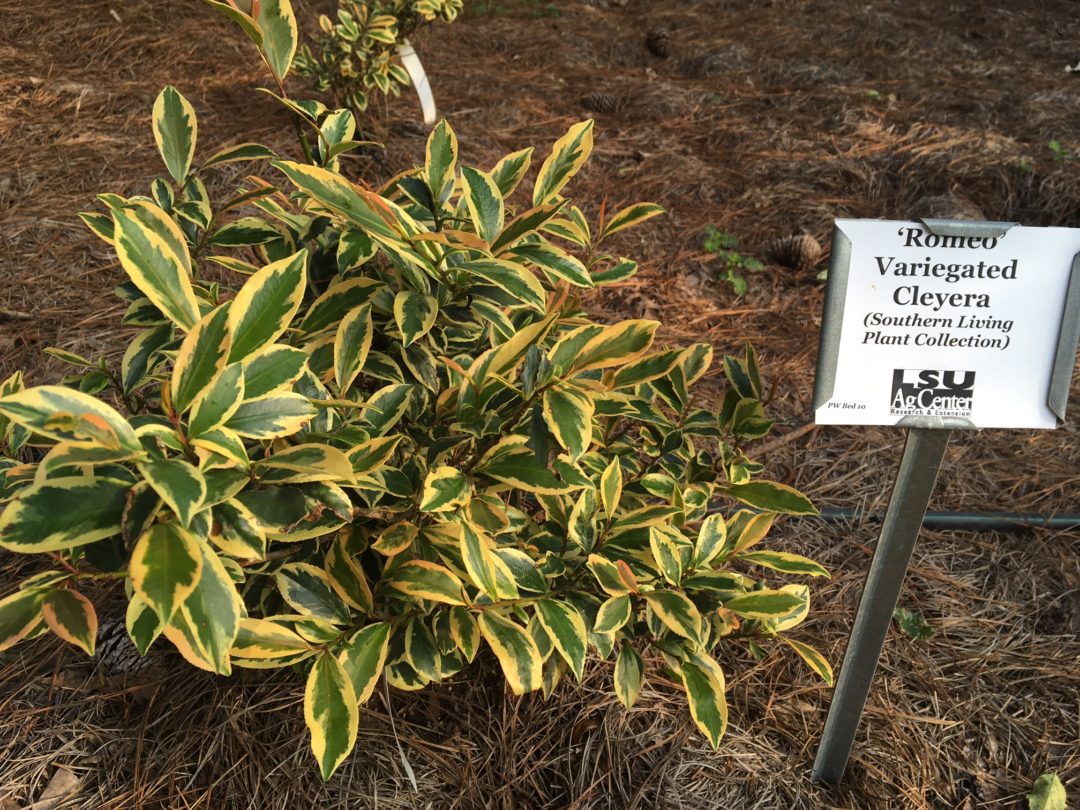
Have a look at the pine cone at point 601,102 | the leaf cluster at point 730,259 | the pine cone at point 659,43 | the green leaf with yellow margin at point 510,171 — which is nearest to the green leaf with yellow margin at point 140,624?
the green leaf with yellow margin at point 510,171

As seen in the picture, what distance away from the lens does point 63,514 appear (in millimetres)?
618

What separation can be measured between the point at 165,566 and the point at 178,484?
0.07 metres

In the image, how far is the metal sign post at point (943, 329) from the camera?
974 mm

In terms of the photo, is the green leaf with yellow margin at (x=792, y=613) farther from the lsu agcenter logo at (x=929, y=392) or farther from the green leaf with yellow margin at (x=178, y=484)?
the green leaf with yellow margin at (x=178, y=484)

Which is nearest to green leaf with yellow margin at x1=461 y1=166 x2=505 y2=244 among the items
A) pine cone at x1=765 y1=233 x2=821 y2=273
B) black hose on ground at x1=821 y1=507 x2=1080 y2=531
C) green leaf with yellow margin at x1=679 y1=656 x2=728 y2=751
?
green leaf with yellow margin at x1=679 y1=656 x2=728 y2=751

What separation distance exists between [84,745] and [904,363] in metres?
1.30

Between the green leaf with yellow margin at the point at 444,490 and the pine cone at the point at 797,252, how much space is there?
200 cm

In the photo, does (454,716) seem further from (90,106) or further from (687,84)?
(687,84)

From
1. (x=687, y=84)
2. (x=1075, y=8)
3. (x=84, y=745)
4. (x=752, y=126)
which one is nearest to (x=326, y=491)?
(x=84, y=745)

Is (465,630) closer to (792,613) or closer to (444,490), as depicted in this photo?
(444,490)

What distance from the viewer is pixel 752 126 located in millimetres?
3387

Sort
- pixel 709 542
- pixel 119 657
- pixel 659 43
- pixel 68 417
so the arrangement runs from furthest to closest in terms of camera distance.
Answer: pixel 659 43, pixel 119 657, pixel 709 542, pixel 68 417

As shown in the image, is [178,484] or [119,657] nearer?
[178,484]

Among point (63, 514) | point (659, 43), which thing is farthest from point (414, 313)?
point (659, 43)
